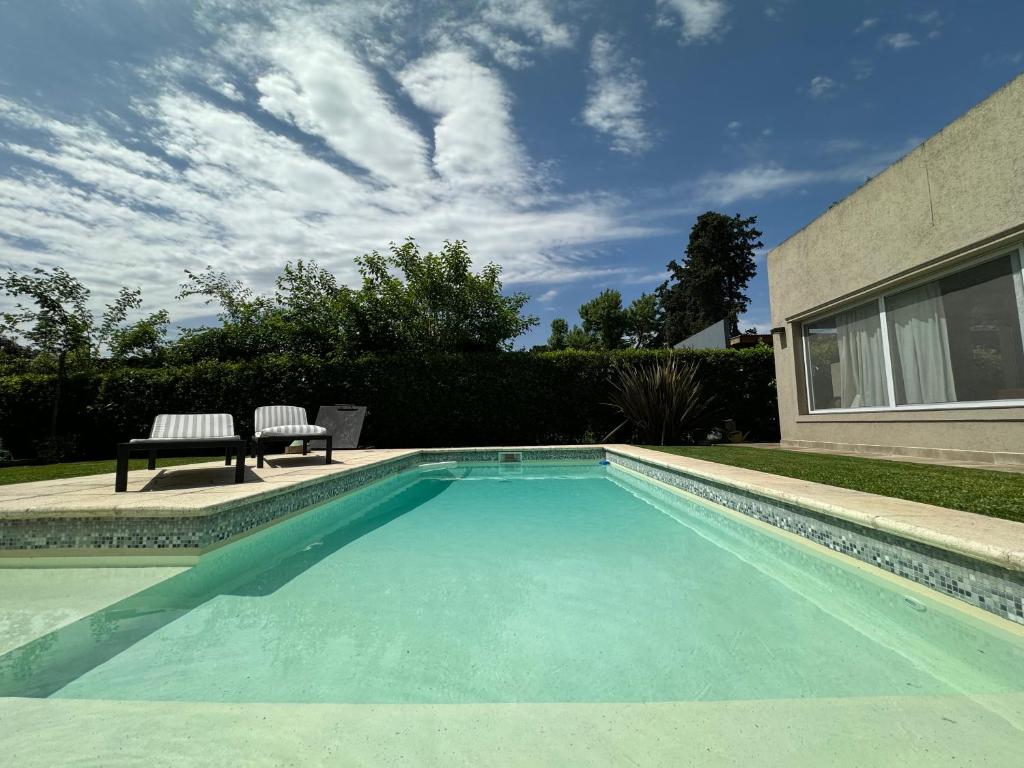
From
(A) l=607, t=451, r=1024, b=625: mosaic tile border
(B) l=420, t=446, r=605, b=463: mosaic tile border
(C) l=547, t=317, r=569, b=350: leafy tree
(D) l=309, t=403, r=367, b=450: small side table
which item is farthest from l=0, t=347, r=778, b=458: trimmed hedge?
(C) l=547, t=317, r=569, b=350: leafy tree

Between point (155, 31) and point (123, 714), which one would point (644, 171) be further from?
point (123, 714)

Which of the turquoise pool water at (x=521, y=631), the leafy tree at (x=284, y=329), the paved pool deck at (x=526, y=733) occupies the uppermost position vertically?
the leafy tree at (x=284, y=329)

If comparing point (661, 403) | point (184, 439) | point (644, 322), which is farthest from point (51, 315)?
point (644, 322)

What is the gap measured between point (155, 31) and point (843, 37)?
1210 centimetres

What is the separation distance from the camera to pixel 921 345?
6492 mm

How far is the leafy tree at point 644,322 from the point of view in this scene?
44156 mm

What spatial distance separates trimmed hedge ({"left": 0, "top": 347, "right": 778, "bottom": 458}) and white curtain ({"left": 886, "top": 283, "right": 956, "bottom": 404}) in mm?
4908

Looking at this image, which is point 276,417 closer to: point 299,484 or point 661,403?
point 299,484

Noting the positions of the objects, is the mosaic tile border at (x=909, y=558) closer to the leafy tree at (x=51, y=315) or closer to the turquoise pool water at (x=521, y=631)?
the turquoise pool water at (x=521, y=631)

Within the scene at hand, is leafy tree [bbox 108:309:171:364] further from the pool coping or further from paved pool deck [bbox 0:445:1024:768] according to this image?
paved pool deck [bbox 0:445:1024:768]

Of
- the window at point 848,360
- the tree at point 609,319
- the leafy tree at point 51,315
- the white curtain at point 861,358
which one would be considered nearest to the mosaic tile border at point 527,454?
the window at point 848,360

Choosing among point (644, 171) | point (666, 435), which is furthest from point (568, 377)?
point (644, 171)

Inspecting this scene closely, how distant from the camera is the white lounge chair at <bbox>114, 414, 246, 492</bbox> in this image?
165 inches

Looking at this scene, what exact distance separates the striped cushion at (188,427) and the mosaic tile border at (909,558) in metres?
5.47
